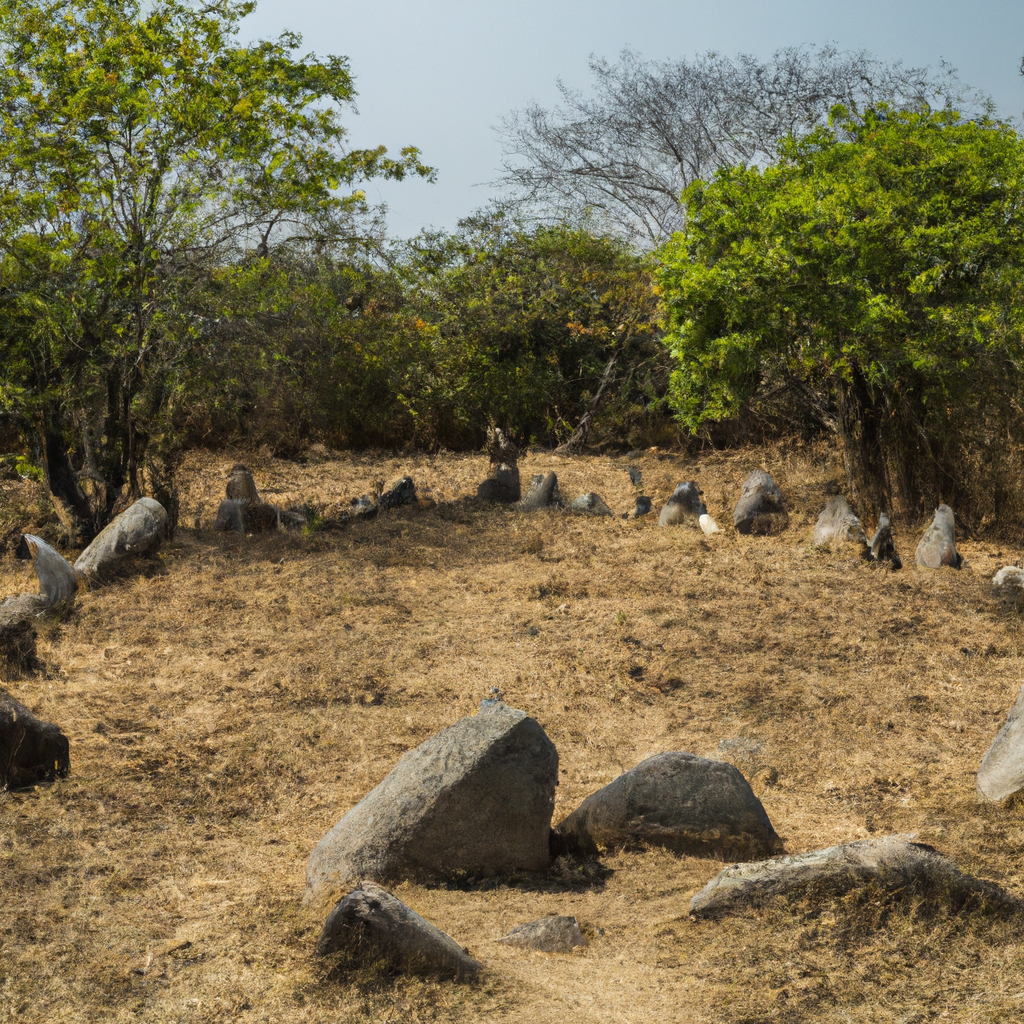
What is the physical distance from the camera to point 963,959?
2.63m

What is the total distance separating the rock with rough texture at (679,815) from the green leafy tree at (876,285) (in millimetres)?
4585

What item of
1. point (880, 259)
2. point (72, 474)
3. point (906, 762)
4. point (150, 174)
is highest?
point (150, 174)

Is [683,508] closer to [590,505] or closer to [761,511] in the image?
[761,511]

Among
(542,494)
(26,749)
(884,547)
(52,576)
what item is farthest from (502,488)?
(26,749)

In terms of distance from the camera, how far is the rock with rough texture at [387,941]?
2.54 m

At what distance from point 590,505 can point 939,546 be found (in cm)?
354

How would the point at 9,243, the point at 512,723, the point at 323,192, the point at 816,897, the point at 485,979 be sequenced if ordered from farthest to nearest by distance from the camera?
the point at 323,192 → the point at 9,243 → the point at 512,723 → the point at 816,897 → the point at 485,979

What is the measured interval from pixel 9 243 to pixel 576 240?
8.23m

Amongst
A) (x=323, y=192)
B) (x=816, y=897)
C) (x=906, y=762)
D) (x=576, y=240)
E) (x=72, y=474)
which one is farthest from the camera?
(x=576, y=240)

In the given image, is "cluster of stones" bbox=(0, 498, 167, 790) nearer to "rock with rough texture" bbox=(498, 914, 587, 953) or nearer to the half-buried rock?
A: the half-buried rock

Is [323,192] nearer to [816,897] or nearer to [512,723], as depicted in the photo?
[512,723]

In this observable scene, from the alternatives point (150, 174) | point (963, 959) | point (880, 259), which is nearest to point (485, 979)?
point (963, 959)

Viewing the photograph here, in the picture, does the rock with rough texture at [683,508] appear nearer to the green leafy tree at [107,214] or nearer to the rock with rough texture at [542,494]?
the rock with rough texture at [542,494]

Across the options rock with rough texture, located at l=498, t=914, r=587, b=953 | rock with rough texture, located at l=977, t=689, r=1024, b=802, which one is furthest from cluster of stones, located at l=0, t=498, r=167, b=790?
rock with rough texture, located at l=977, t=689, r=1024, b=802
